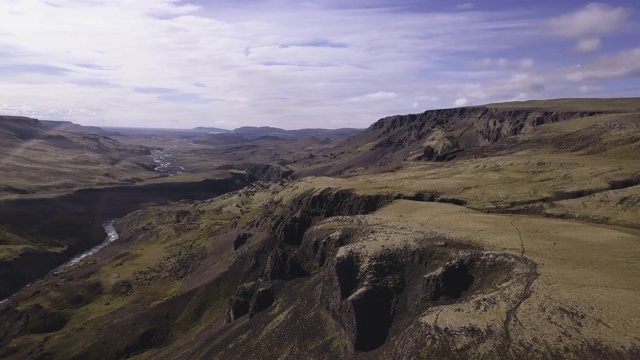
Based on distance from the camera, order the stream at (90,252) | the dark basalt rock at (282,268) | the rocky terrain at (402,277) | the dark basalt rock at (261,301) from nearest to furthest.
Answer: the rocky terrain at (402,277) < the dark basalt rock at (261,301) < the dark basalt rock at (282,268) < the stream at (90,252)

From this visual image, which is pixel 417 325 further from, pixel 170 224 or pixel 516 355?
pixel 170 224

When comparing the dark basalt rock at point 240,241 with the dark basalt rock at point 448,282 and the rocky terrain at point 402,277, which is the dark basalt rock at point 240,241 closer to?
the rocky terrain at point 402,277

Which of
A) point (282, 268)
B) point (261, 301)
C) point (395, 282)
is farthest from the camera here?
point (282, 268)

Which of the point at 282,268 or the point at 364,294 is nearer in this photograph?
the point at 364,294

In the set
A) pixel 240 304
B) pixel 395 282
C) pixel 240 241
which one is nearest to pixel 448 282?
pixel 395 282

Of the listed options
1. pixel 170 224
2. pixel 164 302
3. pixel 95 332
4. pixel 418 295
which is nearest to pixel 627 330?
pixel 418 295

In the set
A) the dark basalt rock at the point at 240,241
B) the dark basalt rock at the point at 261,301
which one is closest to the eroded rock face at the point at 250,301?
the dark basalt rock at the point at 261,301

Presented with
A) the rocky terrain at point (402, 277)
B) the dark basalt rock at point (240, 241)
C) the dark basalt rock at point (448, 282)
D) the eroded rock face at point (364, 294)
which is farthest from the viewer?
the dark basalt rock at point (240, 241)

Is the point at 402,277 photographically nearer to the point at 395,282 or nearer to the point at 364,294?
the point at 395,282

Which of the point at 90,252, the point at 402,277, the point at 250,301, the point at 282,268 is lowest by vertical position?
the point at 90,252
